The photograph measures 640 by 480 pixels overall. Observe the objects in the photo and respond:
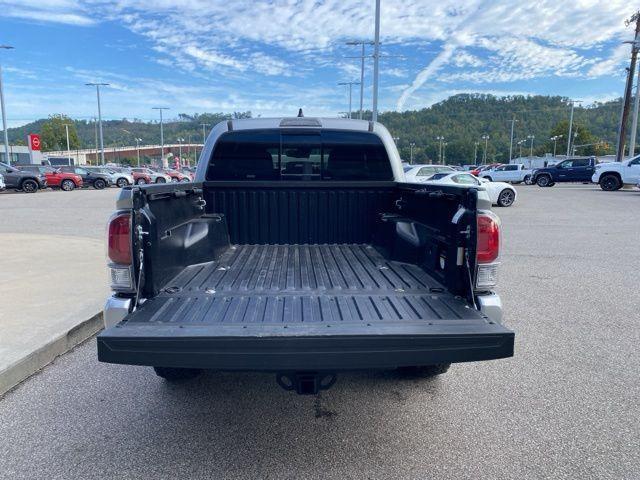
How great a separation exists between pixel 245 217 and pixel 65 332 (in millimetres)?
2035

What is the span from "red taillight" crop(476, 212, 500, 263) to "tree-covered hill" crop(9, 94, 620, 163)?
338 ft

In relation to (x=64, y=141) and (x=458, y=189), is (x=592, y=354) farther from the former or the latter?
(x=64, y=141)

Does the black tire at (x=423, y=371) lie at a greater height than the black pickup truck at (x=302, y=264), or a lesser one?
lesser

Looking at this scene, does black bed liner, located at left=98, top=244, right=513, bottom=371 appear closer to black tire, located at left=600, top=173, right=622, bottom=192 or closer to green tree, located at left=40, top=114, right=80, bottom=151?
black tire, located at left=600, top=173, right=622, bottom=192

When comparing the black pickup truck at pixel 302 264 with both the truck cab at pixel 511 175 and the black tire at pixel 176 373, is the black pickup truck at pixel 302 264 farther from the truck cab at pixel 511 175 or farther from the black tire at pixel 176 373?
the truck cab at pixel 511 175

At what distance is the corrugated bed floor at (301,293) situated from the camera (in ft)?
8.63

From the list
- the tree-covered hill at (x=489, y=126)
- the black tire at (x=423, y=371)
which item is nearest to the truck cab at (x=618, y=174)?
the black tire at (x=423, y=371)

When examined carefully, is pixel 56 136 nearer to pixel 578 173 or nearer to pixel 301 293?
pixel 578 173

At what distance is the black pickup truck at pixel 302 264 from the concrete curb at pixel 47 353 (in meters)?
1.21

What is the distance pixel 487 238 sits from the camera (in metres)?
2.79

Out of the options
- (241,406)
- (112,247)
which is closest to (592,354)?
(241,406)

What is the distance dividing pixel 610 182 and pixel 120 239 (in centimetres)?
3029

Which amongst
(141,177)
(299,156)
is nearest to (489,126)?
(141,177)

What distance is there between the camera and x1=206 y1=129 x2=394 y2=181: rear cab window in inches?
183
